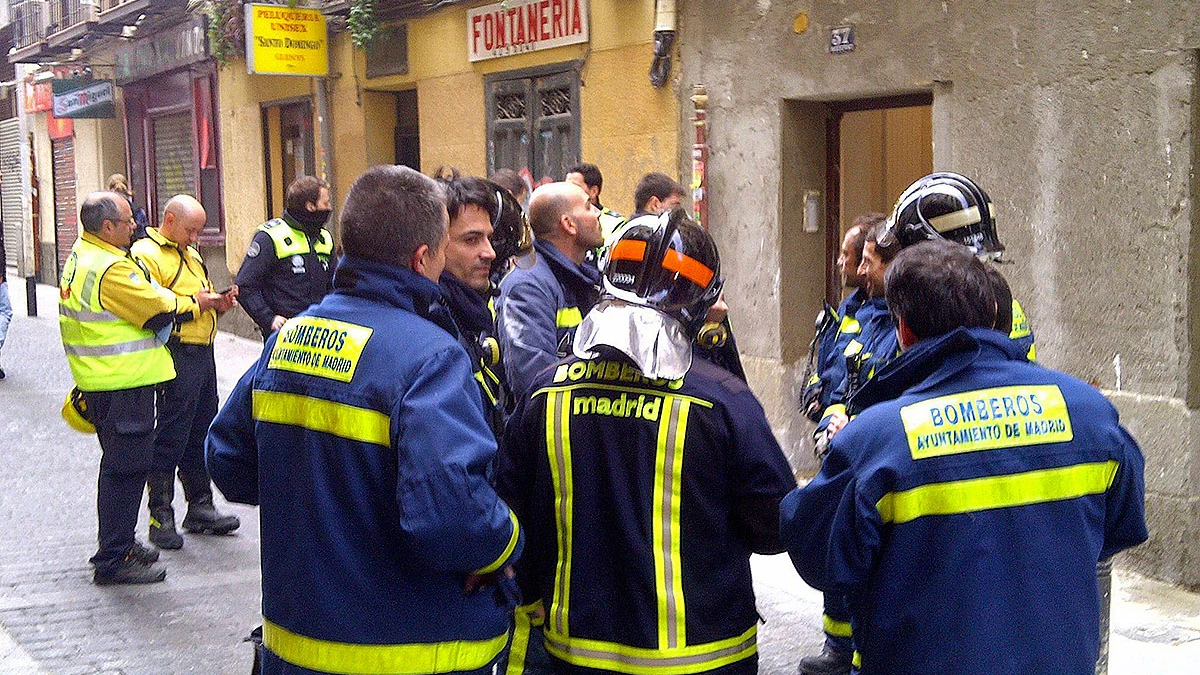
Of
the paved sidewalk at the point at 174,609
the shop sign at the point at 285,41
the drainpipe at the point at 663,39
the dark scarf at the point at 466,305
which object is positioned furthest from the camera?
the shop sign at the point at 285,41

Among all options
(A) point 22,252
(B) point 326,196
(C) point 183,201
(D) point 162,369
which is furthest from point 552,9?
(A) point 22,252

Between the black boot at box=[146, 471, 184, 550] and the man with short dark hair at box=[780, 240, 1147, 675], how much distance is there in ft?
16.7

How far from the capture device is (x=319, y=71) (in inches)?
569

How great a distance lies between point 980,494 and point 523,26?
30.8 ft

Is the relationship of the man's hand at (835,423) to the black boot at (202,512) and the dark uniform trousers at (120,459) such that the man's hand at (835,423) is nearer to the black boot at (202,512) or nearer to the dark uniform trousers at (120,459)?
the dark uniform trousers at (120,459)

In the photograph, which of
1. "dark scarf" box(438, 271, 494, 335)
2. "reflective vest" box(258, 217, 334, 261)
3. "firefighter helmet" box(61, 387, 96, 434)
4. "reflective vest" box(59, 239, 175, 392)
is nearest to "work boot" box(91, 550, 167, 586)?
"firefighter helmet" box(61, 387, 96, 434)

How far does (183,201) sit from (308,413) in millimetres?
4671

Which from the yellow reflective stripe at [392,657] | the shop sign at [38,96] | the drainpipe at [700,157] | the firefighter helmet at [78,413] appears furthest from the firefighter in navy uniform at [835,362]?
the shop sign at [38,96]

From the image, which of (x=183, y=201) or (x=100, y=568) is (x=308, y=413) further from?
(x=183, y=201)

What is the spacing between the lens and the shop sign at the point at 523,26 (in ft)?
35.2

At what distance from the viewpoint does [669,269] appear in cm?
290

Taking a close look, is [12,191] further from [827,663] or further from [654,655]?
[654,655]

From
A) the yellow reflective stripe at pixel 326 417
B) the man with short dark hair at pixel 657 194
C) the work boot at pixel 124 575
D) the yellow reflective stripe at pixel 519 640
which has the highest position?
the man with short dark hair at pixel 657 194

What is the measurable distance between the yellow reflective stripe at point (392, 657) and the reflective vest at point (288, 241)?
538cm
